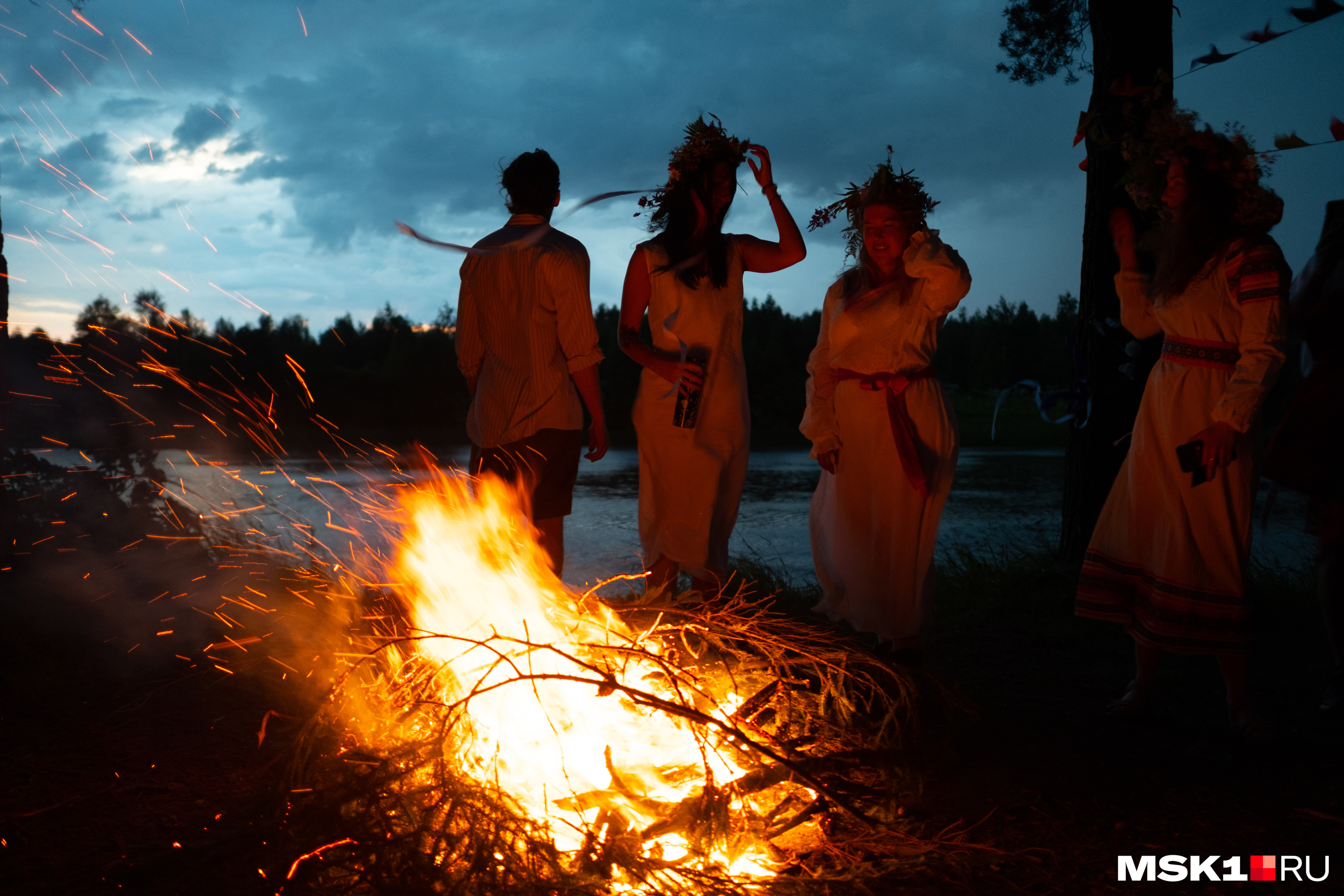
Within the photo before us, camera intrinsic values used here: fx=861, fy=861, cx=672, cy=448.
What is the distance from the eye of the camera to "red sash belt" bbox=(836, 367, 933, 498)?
12.0ft

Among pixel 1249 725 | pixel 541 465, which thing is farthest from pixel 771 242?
pixel 1249 725

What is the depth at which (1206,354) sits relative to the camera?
10.8 feet

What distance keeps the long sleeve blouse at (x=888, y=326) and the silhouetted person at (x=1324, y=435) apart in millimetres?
1395

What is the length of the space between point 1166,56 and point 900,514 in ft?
11.8

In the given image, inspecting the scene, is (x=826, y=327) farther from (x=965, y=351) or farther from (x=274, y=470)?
(x=965, y=351)

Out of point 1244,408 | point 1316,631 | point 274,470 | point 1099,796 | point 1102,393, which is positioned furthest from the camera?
point 274,470

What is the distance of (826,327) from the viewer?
399 centimetres

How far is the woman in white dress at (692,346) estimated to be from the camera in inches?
148

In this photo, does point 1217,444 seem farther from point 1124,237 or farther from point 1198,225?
point 1124,237

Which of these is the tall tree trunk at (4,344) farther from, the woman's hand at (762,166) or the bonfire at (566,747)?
the woman's hand at (762,166)

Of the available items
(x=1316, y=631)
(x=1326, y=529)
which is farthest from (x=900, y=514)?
(x=1316, y=631)

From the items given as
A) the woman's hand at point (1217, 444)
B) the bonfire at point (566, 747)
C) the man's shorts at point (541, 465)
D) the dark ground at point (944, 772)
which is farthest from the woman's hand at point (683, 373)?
the woman's hand at point (1217, 444)

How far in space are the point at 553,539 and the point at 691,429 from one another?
76 centimetres

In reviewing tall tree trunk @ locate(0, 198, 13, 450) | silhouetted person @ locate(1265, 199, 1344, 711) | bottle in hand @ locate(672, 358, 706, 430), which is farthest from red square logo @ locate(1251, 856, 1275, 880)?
tall tree trunk @ locate(0, 198, 13, 450)
